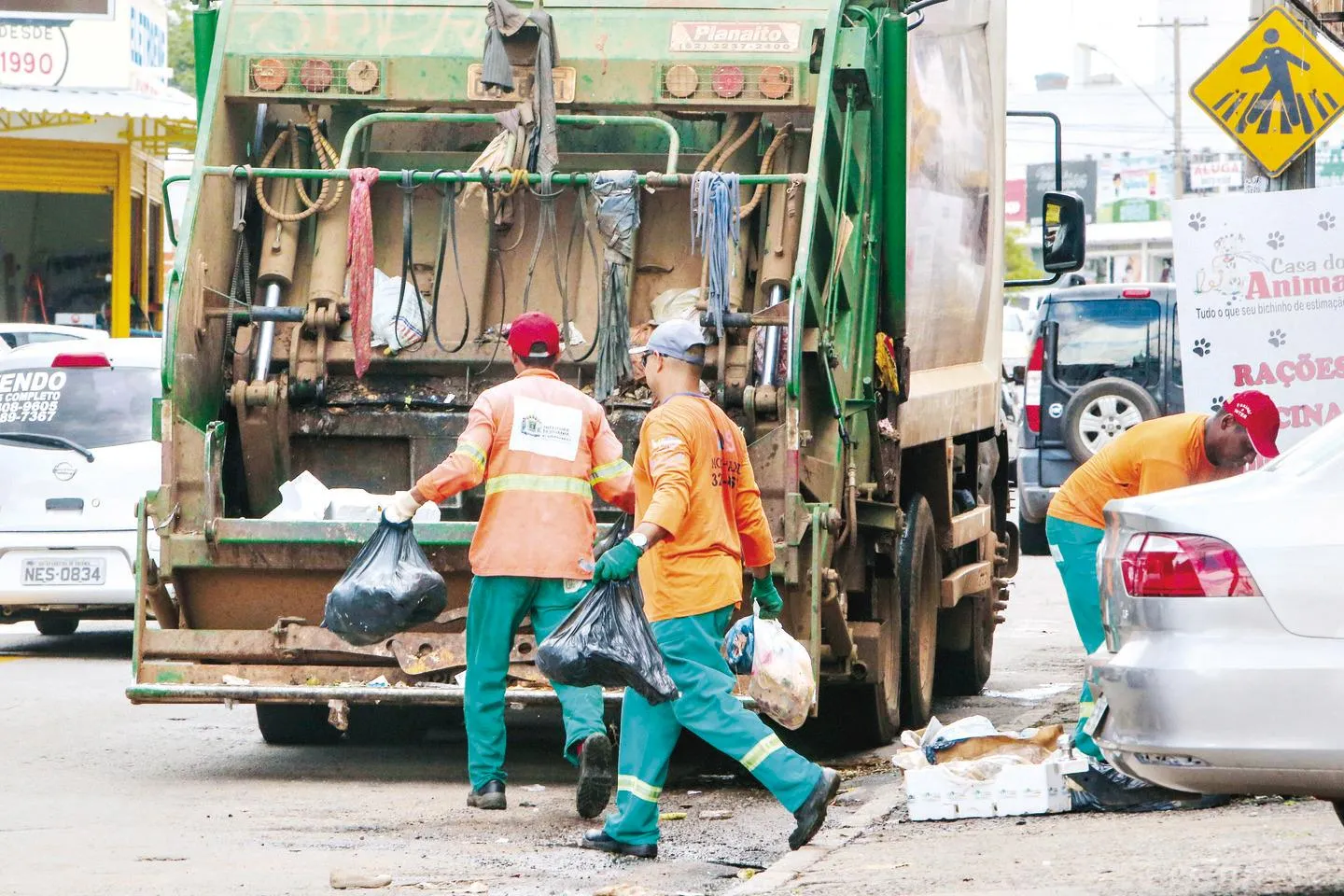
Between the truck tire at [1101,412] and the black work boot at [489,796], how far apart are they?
1041 cm

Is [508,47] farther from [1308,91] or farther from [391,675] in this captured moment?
[1308,91]

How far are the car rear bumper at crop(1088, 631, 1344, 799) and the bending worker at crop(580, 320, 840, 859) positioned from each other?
1485mm

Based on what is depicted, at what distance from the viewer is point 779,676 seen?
6.77 meters

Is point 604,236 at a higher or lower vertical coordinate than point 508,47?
lower

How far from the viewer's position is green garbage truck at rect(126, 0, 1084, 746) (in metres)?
7.90

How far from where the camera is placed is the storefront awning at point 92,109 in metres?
22.0

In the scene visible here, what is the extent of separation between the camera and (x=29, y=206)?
26.1 metres

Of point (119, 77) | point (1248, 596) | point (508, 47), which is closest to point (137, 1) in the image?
point (119, 77)

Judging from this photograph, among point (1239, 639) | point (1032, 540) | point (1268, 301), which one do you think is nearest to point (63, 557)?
point (1268, 301)

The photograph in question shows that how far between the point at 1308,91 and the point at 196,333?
14.4 ft

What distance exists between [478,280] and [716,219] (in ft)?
3.58

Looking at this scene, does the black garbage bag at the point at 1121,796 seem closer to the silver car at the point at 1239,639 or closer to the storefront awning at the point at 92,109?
the silver car at the point at 1239,639

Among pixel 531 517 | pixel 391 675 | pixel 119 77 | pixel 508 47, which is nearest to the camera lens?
pixel 531 517

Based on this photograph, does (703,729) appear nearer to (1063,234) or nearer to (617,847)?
(617,847)
